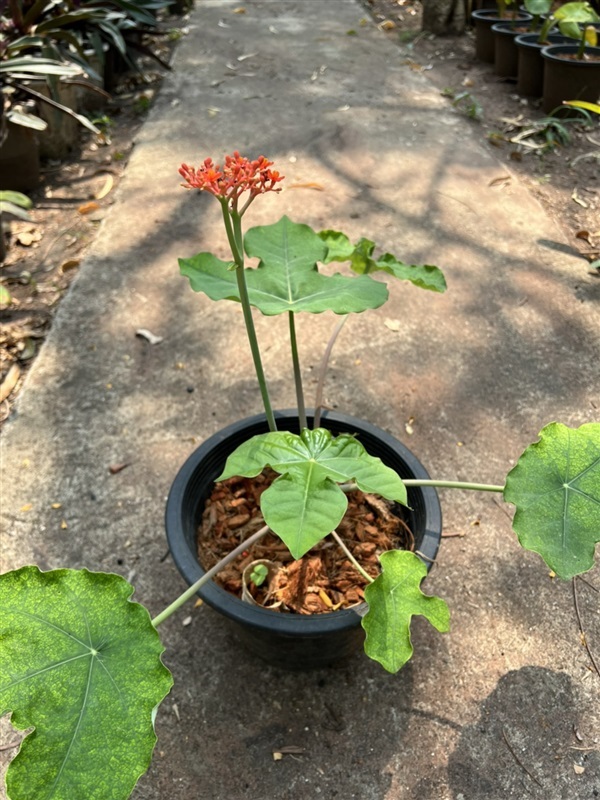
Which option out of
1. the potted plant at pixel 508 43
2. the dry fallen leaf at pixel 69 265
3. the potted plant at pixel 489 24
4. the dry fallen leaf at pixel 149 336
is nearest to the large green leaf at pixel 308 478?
the dry fallen leaf at pixel 149 336

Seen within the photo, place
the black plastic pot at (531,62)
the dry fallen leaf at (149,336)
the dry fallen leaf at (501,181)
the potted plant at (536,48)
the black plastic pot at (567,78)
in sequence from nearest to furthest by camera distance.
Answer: the dry fallen leaf at (149,336), the dry fallen leaf at (501,181), the black plastic pot at (567,78), the potted plant at (536,48), the black plastic pot at (531,62)

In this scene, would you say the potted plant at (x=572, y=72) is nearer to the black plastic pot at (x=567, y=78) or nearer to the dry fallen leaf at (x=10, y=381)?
the black plastic pot at (x=567, y=78)

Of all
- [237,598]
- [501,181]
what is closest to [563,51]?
[501,181]

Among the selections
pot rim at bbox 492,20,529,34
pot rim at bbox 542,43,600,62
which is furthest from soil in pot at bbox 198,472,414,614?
pot rim at bbox 492,20,529,34

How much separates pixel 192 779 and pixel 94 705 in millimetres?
516

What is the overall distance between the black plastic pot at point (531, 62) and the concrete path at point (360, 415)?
0.58 m

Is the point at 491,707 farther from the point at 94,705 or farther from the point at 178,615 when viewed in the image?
the point at 94,705

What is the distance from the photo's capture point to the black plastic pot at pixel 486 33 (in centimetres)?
475

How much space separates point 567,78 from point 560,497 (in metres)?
3.53

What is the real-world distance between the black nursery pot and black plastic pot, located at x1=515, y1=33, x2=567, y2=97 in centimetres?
368

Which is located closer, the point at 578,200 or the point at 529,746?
the point at 529,746

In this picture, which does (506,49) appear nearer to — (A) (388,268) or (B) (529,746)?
(A) (388,268)

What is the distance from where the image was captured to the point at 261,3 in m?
6.75

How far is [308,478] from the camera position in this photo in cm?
106
